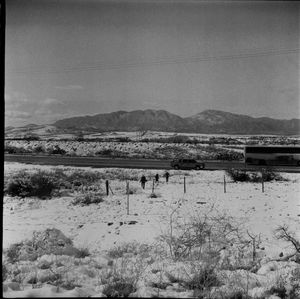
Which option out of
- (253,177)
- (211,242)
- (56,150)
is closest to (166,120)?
(56,150)

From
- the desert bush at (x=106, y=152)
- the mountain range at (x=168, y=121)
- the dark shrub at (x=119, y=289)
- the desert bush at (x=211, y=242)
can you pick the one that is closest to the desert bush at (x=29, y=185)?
the mountain range at (x=168, y=121)

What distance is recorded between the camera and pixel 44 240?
18.4ft

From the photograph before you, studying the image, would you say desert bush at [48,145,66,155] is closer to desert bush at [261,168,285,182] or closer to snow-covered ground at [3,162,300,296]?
snow-covered ground at [3,162,300,296]

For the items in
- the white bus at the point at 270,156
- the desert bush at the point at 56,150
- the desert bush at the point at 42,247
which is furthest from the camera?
the white bus at the point at 270,156

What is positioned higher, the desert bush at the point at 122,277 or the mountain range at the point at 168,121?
the mountain range at the point at 168,121

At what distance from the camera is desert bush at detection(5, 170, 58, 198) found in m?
9.38

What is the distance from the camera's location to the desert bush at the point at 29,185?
9.38 m

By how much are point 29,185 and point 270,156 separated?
1567 cm

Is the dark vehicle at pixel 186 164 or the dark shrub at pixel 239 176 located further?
the dark vehicle at pixel 186 164

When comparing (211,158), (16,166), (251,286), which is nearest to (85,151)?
(211,158)

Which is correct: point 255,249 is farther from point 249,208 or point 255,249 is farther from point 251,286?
point 249,208

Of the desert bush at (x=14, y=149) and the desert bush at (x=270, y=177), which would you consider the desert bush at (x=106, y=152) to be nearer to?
the desert bush at (x=14, y=149)

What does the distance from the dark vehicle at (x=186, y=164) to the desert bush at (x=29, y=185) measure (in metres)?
9.69

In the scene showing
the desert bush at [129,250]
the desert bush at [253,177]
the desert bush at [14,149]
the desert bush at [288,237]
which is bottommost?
the desert bush at [129,250]
